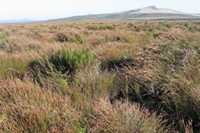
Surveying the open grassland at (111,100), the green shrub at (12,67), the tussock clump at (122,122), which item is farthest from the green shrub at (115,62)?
the tussock clump at (122,122)

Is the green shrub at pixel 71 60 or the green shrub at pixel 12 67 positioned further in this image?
the green shrub at pixel 71 60

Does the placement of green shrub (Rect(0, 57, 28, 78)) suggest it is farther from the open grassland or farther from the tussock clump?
the tussock clump

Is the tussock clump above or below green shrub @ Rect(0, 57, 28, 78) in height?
above

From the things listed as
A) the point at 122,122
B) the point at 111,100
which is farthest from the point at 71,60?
the point at 122,122

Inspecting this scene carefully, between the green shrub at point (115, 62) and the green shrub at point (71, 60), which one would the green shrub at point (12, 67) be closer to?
the green shrub at point (71, 60)

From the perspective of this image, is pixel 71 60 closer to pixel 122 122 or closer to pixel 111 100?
pixel 111 100

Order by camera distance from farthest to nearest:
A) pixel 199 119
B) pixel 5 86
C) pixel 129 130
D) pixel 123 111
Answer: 1. pixel 5 86
2. pixel 199 119
3. pixel 123 111
4. pixel 129 130

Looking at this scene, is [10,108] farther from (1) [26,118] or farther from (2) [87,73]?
(2) [87,73]

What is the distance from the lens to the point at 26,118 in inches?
117

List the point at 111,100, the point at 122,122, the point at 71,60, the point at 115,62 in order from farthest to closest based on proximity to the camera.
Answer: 1. the point at 115,62
2. the point at 71,60
3. the point at 111,100
4. the point at 122,122

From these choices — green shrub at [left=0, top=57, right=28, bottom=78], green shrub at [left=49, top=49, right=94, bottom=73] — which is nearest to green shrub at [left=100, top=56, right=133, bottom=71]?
green shrub at [left=49, top=49, right=94, bottom=73]

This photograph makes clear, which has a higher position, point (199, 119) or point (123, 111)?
point (123, 111)

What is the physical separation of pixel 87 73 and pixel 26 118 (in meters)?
1.71

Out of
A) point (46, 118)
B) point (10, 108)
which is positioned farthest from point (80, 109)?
point (10, 108)
